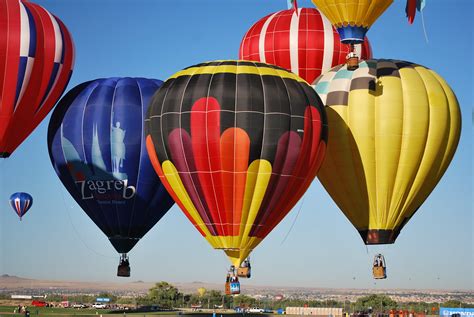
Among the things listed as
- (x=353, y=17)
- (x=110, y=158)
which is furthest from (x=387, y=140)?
(x=110, y=158)

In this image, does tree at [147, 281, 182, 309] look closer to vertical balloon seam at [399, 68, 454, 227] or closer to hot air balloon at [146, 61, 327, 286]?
vertical balloon seam at [399, 68, 454, 227]

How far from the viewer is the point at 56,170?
37.7m

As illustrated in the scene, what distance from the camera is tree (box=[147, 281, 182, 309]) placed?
86.7 meters

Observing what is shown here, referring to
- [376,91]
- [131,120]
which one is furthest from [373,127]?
[131,120]

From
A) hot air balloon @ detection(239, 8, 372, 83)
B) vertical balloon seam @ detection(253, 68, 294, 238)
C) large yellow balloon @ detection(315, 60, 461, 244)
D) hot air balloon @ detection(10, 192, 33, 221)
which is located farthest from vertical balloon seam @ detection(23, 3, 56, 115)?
hot air balloon @ detection(10, 192, 33, 221)

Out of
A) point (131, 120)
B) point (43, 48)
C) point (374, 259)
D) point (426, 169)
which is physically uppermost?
point (43, 48)

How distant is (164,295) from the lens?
8994cm

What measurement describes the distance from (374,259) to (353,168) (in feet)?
11.7

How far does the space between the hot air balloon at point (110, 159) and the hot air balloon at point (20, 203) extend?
580 inches

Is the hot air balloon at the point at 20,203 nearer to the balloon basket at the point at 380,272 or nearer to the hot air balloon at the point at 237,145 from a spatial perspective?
the hot air balloon at the point at 237,145

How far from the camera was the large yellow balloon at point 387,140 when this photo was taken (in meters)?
33.8

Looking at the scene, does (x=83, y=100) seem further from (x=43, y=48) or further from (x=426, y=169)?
(x=426, y=169)

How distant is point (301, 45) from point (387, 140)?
725 centimetres

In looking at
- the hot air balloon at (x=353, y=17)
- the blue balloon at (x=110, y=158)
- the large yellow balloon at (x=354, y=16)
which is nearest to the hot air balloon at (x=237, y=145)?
the hot air balloon at (x=353, y=17)
